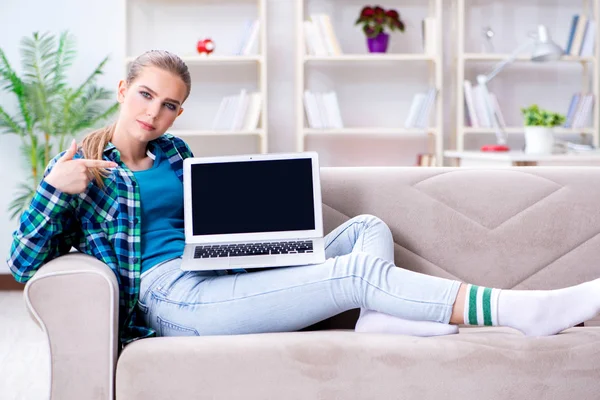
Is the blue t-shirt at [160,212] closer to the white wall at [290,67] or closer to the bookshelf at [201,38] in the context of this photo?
the bookshelf at [201,38]

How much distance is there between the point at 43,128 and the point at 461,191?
2868mm

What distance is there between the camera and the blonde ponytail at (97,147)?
1.91m

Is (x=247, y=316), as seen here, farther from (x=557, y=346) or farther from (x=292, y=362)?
(x=557, y=346)

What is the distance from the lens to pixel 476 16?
4898 mm

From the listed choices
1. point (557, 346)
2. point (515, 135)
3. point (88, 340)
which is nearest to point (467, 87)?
point (515, 135)

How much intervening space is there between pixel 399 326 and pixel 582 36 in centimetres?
349

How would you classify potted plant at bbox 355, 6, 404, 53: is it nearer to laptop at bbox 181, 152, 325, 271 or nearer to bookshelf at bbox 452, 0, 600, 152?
bookshelf at bbox 452, 0, 600, 152

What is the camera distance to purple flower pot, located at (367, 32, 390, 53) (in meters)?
4.64

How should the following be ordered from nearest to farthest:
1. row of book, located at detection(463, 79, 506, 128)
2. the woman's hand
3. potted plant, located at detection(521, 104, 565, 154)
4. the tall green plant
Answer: the woman's hand → potted plant, located at detection(521, 104, 565, 154) → the tall green plant → row of book, located at detection(463, 79, 506, 128)

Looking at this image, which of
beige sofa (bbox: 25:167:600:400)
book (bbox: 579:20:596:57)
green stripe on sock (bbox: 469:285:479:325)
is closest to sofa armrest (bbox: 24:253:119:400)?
beige sofa (bbox: 25:167:600:400)

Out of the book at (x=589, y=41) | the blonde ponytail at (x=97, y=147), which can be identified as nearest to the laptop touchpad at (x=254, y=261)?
the blonde ponytail at (x=97, y=147)

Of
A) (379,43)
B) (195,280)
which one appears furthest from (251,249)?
(379,43)

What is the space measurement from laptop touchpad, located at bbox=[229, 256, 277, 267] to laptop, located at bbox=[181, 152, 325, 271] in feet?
0.33

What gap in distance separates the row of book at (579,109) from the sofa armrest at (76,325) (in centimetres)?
371
